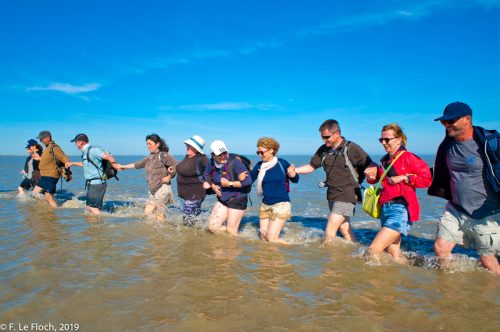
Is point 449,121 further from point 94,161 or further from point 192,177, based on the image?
point 94,161

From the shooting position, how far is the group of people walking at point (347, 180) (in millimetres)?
4859

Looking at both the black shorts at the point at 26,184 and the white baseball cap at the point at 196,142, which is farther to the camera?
the black shorts at the point at 26,184

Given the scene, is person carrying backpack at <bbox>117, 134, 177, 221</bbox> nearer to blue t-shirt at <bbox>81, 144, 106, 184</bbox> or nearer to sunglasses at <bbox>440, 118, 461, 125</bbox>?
blue t-shirt at <bbox>81, 144, 106, 184</bbox>

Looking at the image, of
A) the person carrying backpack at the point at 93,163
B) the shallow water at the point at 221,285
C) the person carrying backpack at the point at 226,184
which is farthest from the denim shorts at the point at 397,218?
the person carrying backpack at the point at 93,163

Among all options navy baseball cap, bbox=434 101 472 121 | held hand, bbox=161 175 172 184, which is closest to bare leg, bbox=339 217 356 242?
navy baseball cap, bbox=434 101 472 121

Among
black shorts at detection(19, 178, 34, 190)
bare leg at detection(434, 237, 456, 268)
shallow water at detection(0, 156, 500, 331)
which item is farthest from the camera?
black shorts at detection(19, 178, 34, 190)

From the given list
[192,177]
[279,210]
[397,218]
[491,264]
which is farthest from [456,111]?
[192,177]

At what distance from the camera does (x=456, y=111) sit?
476cm

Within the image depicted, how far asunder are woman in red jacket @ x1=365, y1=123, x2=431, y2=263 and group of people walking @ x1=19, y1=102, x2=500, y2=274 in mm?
16

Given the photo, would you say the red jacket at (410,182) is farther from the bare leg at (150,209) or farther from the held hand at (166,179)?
the bare leg at (150,209)

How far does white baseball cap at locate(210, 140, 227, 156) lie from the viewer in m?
7.44

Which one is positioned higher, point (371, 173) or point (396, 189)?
point (371, 173)

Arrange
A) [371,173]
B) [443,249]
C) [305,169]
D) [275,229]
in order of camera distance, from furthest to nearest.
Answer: [305,169], [275,229], [371,173], [443,249]

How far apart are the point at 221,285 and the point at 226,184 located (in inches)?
116
